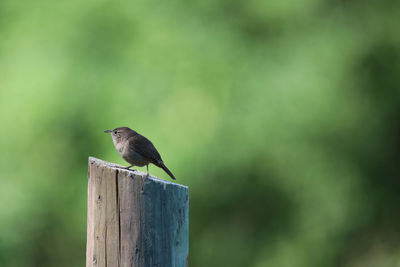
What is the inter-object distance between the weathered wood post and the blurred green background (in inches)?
210

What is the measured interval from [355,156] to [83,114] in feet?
12.5

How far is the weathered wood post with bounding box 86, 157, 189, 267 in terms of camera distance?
3092mm

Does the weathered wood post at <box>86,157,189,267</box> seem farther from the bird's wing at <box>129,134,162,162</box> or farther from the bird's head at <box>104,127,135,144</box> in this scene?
the bird's head at <box>104,127,135,144</box>

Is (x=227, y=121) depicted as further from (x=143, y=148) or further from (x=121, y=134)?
(x=143, y=148)

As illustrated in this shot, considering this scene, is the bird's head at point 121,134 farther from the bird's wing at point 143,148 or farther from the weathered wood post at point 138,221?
the weathered wood post at point 138,221

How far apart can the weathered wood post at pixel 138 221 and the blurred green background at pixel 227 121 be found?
5344 millimetres

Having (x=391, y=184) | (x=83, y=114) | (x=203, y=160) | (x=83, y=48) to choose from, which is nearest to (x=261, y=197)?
(x=203, y=160)

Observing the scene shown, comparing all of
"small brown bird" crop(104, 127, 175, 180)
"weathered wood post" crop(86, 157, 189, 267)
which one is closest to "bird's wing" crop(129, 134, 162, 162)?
"small brown bird" crop(104, 127, 175, 180)

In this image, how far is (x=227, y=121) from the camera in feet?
28.9

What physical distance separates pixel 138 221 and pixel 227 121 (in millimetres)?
5761

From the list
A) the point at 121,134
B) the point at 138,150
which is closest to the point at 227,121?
the point at 121,134

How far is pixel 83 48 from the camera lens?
962cm

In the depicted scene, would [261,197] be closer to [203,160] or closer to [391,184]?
[203,160]

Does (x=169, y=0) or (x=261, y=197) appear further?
(x=169, y=0)
